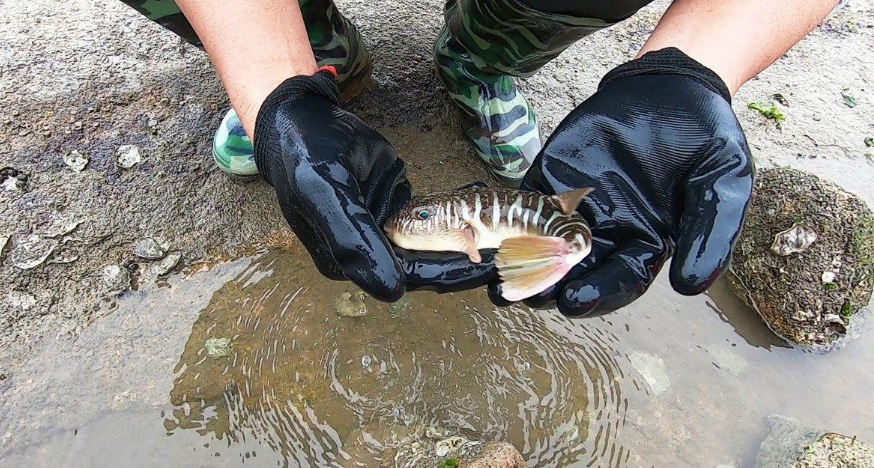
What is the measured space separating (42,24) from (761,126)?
17.1 feet

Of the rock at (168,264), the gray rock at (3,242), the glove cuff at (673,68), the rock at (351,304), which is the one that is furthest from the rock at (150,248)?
the glove cuff at (673,68)

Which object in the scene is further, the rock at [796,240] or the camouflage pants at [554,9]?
the rock at [796,240]

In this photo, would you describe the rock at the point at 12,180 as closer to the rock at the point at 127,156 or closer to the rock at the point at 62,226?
the rock at the point at 62,226

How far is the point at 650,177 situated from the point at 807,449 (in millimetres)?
1562

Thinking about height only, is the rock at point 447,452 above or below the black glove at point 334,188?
below

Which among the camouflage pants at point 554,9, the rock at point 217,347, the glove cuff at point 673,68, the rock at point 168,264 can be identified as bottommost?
the rock at point 217,347

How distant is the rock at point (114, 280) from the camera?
336cm

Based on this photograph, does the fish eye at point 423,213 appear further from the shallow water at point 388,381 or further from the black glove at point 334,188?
the shallow water at point 388,381

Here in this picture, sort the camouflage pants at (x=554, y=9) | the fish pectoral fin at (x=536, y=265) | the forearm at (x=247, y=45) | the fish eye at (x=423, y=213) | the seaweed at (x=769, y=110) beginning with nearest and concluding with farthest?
the fish pectoral fin at (x=536, y=265)
the forearm at (x=247, y=45)
the fish eye at (x=423, y=213)
the camouflage pants at (x=554, y=9)
the seaweed at (x=769, y=110)

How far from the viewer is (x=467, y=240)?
2680 mm

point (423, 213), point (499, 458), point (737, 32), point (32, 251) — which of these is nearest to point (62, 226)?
point (32, 251)

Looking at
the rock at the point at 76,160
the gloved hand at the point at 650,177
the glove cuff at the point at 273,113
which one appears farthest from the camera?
the rock at the point at 76,160

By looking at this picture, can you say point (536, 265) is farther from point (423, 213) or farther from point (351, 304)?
point (351, 304)

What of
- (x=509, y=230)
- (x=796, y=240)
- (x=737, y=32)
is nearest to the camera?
(x=509, y=230)
